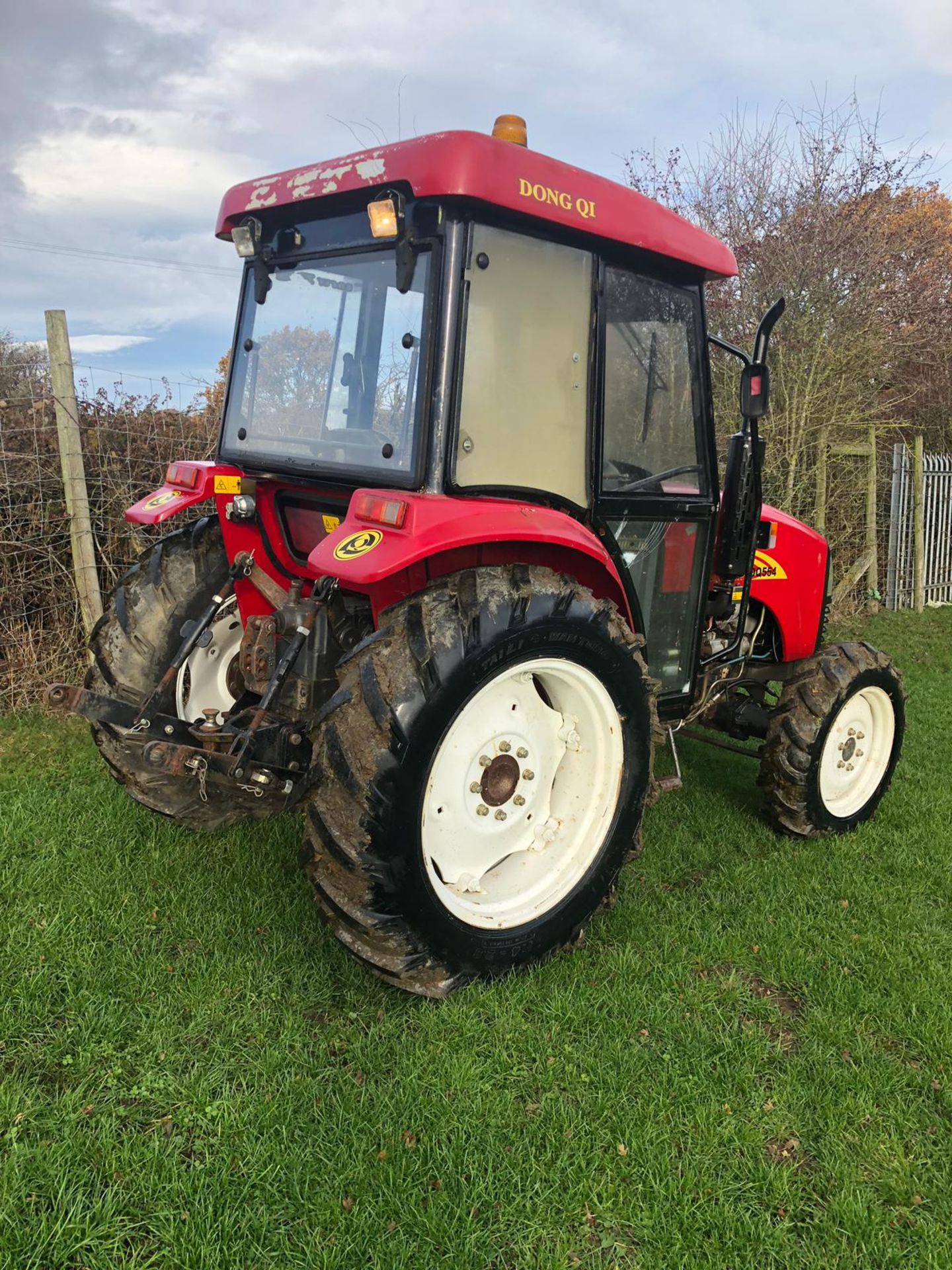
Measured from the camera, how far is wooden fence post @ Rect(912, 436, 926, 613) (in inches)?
386

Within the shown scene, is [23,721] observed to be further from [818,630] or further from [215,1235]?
[818,630]

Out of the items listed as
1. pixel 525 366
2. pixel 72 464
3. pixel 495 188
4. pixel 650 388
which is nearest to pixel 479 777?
pixel 525 366

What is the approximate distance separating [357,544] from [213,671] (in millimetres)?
1291

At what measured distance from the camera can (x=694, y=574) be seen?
11.2 feet

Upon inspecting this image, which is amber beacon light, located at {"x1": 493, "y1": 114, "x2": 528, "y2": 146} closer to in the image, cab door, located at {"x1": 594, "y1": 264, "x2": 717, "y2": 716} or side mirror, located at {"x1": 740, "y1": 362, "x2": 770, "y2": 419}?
cab door, located at {"x1": 594, "y1": 264, "x2": 717, "y2": 716}

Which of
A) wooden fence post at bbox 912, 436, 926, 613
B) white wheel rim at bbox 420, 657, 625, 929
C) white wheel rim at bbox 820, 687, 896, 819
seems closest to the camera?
white wheel rim at bbox 420, 657, 625, 929

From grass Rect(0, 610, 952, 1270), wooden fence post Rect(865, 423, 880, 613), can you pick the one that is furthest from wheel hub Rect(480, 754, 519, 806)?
wooden fence post Rect(865, 423, 880, 613)

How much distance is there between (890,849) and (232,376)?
3275mm

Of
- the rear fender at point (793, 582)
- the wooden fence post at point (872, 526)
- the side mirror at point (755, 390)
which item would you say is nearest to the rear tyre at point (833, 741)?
the rear fender at point (793, 582)

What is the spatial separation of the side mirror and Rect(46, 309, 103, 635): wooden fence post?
12.4ft

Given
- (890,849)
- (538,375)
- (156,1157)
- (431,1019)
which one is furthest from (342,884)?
(890,849)

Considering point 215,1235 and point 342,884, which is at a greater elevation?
point 342,884

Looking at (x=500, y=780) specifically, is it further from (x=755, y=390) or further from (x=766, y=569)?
(x=766, y=569)

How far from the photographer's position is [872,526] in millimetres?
9562
